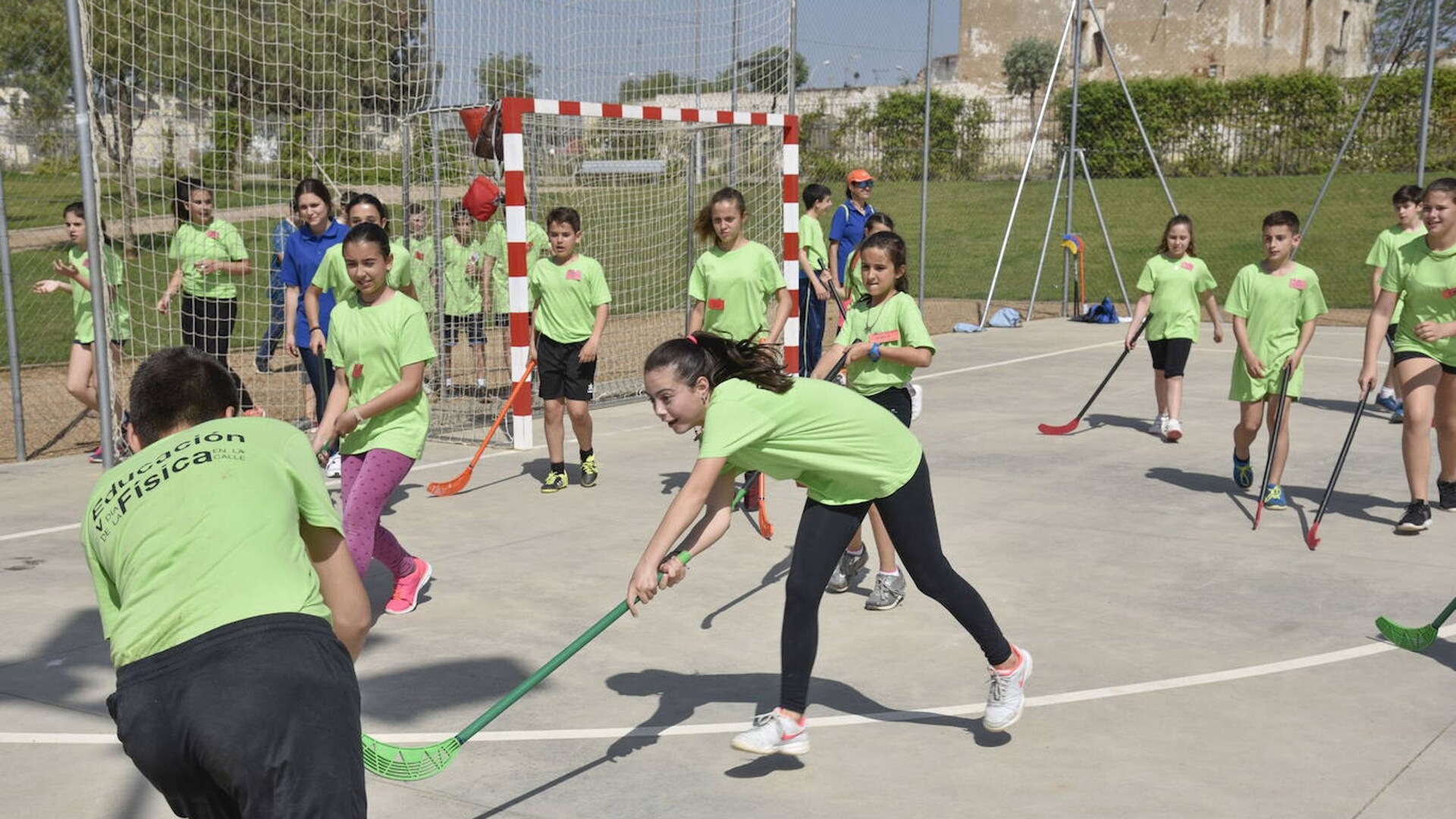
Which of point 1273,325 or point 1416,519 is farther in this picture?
point 1273,325

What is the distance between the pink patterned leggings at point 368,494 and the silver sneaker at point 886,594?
7.15 ft

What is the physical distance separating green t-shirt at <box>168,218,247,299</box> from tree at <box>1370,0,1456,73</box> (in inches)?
531

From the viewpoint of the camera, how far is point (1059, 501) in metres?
8.34

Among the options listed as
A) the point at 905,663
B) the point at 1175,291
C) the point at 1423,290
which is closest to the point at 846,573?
the point at 905,663

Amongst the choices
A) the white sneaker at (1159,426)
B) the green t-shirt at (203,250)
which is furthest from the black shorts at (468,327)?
the white sneaker at (1159,426)

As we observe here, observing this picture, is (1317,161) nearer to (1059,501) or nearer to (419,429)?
(1059,501)

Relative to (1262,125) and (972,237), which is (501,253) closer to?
(972,237)

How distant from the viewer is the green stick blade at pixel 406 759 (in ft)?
11.7

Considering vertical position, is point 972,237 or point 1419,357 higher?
point 972,237

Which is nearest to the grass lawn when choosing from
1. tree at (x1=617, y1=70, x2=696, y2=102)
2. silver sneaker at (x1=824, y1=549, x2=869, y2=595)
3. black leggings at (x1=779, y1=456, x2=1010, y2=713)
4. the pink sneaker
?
tree at (x1=617, y1=70, x2=696, y2=102)

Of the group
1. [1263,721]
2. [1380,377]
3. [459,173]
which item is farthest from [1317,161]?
[1263,721]

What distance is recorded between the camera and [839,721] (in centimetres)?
483

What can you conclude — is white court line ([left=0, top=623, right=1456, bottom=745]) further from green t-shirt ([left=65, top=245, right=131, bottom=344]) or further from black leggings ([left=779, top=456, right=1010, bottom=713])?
green t-shirt ([left=65, top=245, right=131, bottom=344])

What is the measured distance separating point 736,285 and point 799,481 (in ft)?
13.2
